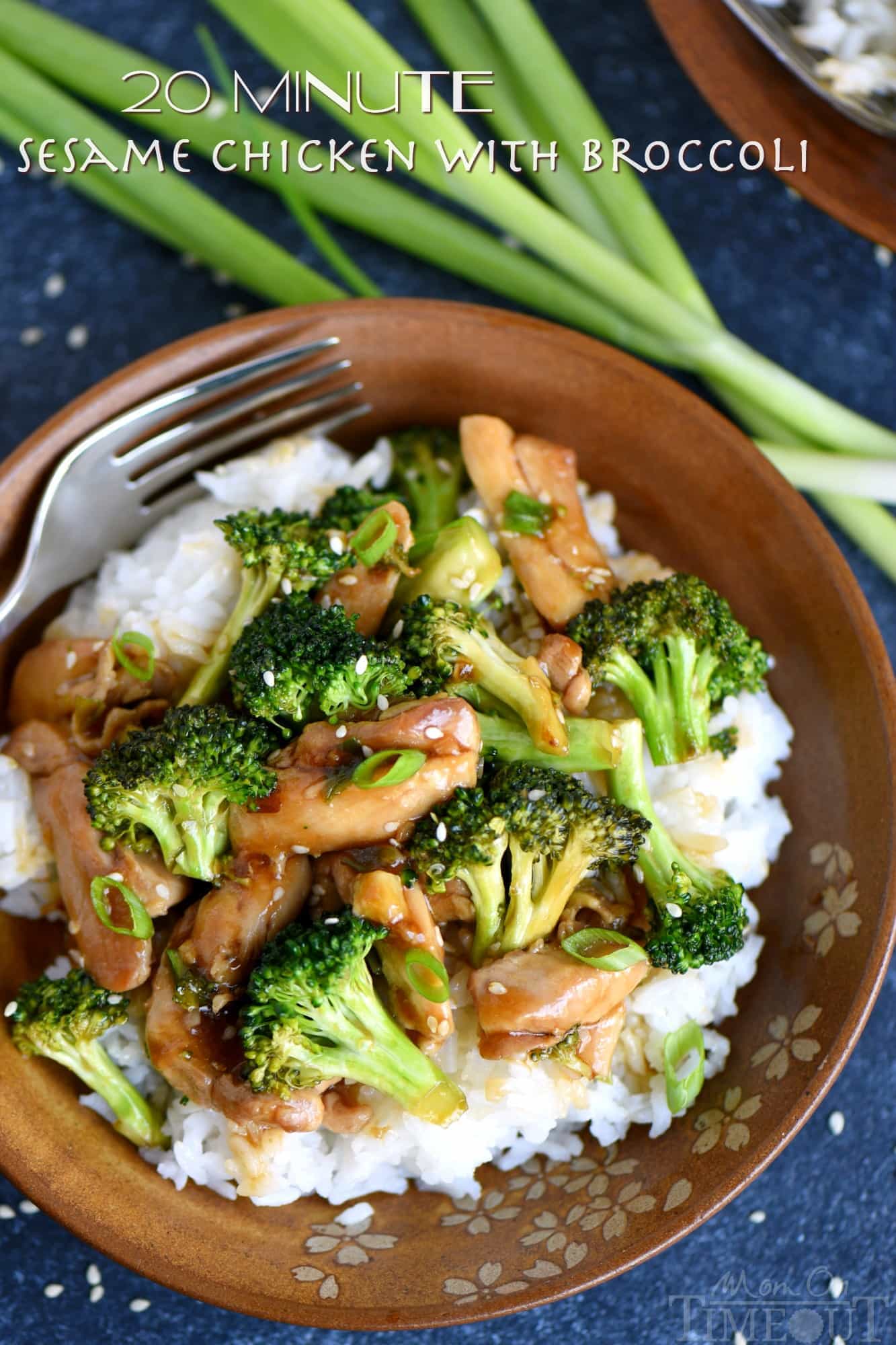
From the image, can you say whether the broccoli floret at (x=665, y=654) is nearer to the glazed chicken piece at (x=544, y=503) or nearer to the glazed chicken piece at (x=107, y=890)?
the glazed chicken piece at (x=544, y=503)

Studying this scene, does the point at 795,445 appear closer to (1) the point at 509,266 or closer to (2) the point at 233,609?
(1) the point at 509,266

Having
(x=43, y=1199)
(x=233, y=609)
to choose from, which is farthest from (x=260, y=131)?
(x=43, y=1199)

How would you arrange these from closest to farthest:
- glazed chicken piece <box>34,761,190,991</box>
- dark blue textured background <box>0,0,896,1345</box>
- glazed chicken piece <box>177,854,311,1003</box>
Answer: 1. glazed chicken piece <box>177,854,311,1003</box>
2. glazed chicken piece <box>34,761,190,991</box>
3. dark blue textured background <box>0,0,896,1345</box>

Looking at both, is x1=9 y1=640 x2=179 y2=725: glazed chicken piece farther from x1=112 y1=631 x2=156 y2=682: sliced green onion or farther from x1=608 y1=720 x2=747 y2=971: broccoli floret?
x1=608 y1=720 x2=747 y2=971: broccoli floret

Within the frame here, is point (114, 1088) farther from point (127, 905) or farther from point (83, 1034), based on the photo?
point (127, 905)

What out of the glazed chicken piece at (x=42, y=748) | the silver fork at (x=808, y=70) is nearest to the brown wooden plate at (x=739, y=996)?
the glazed chicken piece at (x=42, y=748)

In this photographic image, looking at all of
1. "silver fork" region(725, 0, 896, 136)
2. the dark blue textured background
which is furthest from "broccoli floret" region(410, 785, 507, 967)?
"silver fork" region(725, 0, 896, 136)
